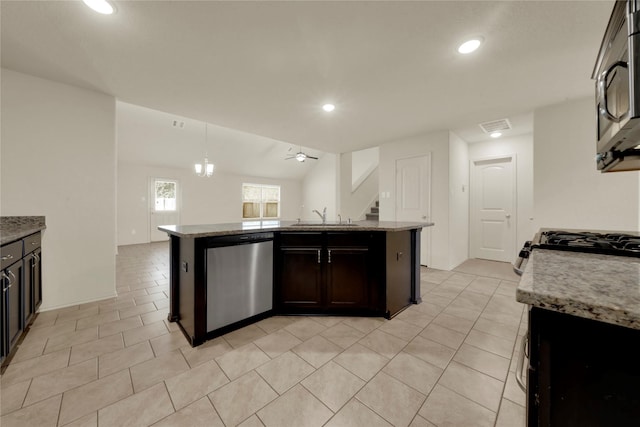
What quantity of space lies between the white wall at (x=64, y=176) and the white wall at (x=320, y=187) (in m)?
6.13

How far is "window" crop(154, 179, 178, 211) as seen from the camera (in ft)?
23.3

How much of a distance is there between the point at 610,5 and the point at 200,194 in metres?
8.52

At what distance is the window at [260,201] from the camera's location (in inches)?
355

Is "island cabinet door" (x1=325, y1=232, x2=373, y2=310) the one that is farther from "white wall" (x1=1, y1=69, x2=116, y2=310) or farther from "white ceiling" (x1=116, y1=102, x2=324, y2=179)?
"white ceiling" (x1=116, y1=102, x2=324, y2=179)

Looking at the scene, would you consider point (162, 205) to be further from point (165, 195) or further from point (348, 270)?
point (348, 270)

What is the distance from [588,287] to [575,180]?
3.49m

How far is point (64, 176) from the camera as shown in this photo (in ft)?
8.42

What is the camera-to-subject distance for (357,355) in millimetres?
1803

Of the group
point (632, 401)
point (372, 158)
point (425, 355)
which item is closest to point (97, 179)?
point (425, 355)

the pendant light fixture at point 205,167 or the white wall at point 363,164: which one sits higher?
the white wall at point 363,164

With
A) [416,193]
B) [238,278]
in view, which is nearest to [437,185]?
[416,193]

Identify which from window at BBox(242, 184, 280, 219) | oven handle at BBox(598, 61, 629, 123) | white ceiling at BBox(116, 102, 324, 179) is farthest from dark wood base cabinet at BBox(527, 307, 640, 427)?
window at BBox(242, 184, 280, 219)

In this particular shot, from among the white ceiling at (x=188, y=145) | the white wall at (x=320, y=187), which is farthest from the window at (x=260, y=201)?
the white wall at (x=320, y=187)

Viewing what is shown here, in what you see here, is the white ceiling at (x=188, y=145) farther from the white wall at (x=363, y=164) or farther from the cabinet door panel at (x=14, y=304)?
the cabinet door panel at (x=14, y=304)
